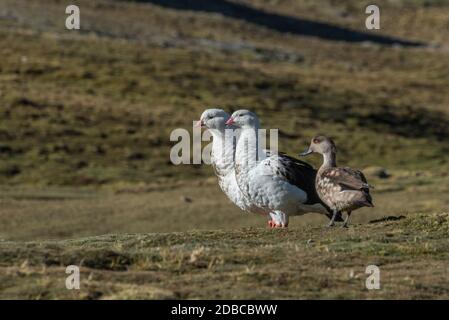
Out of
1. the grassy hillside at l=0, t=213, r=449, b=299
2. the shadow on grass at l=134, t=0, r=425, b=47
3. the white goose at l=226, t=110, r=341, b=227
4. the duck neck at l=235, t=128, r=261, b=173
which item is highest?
the shadow on grass at l=134, t=0, r=425, b=47

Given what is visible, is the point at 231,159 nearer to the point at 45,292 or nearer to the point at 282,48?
the point at 45,292

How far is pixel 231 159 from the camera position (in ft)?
67.8

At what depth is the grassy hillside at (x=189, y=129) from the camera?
51.4 feet

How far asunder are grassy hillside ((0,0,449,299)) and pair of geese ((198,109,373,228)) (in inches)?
21.2

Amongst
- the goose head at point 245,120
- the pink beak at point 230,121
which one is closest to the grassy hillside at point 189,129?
the goose head at point 245,120

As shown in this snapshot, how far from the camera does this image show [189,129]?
245ft

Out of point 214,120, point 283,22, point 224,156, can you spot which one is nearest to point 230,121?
point 224,156

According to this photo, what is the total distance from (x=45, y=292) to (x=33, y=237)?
860 inches

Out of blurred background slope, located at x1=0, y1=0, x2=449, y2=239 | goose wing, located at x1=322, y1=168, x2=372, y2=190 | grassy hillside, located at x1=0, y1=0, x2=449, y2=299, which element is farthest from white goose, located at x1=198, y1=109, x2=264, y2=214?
blurred background slope, located at x1=0, y1=0, x2=449, y2=239

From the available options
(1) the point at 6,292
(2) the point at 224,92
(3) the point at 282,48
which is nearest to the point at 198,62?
(2) the point at 224,92

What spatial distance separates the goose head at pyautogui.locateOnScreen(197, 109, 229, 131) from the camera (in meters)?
21.2

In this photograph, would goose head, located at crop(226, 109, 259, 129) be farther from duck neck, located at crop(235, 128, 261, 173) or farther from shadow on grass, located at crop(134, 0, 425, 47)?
shadow on grass, located at crop(134, 0, 425, 47)

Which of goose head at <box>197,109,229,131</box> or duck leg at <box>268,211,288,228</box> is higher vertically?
goose head at <box>197,109,229,131</box>

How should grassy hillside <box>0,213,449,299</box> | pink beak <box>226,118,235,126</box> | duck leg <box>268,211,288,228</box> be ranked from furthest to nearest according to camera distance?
pink beak <box>226,118,235,126</box>, duck leg <box>268,211,288,228</box>, grassy hillside <box>0,213,449,299</box>
